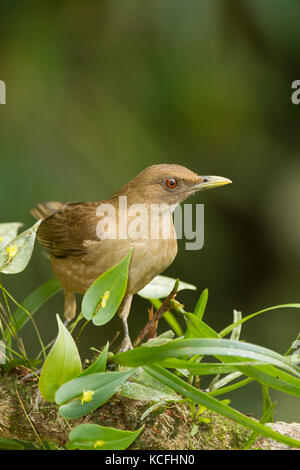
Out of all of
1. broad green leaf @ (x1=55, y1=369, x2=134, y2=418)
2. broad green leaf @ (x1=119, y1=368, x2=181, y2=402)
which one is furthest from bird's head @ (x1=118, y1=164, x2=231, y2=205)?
broad green leaf @ (x1=55, y1=369, x2=134, y2=418)

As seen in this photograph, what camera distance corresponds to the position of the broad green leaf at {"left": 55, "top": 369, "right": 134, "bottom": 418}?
1749 mm

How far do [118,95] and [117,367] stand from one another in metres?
2.44

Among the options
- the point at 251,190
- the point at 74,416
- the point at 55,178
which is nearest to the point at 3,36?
the point at 55,178

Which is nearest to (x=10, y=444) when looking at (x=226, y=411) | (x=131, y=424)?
(x=131, y=424)

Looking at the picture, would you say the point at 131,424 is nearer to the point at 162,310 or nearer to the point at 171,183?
the point at 162,310

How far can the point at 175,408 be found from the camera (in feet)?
6.75

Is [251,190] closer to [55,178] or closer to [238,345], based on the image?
[55,178]

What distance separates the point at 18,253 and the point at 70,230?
74 cm

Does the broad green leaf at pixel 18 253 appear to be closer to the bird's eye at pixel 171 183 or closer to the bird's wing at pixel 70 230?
the bird's wing at pixel 70 230

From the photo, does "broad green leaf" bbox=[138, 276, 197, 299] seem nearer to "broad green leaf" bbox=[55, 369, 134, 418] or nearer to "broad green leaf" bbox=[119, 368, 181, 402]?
"broad green leaf" bbox=[119, 368, 181, 402]

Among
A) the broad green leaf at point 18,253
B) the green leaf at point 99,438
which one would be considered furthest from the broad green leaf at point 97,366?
the broad green leaf at point 18,253

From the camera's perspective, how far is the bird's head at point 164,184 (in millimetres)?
2627

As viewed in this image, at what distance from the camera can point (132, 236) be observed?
2.53 metres

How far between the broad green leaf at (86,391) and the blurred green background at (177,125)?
2168 mm
